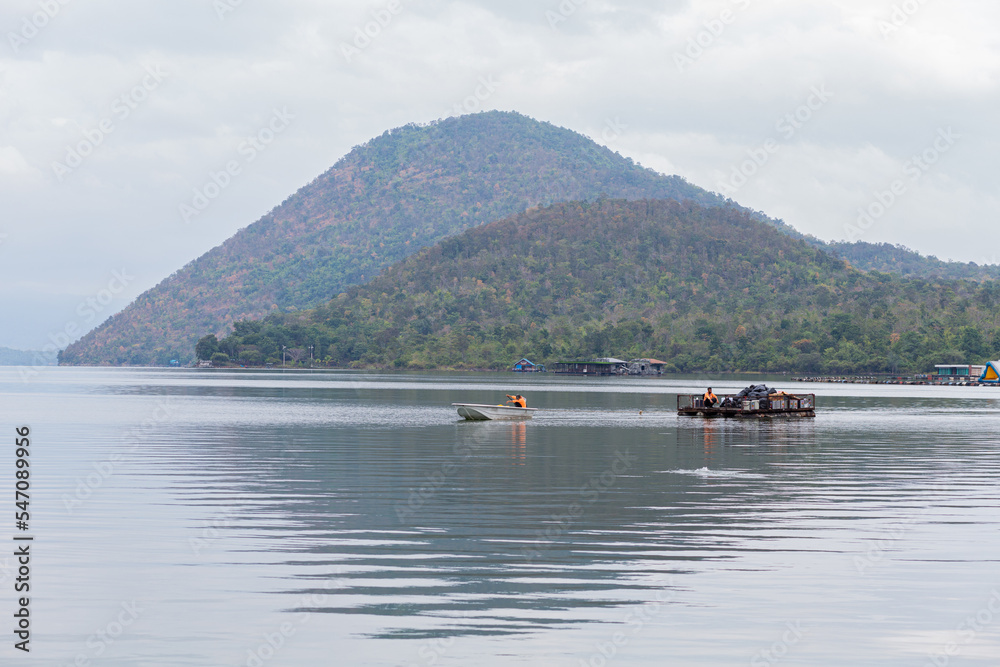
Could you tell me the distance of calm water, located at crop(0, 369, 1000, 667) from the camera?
Result: 15812 millimetres

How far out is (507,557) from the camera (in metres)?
21.7

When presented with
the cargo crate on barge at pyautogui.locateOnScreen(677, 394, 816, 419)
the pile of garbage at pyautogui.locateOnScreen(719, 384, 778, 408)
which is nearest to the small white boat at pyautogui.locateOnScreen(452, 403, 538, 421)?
the cargo crate on barge at pyautogui.locateOnScreen(677, 394, 816, 419)

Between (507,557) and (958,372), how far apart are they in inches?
7441

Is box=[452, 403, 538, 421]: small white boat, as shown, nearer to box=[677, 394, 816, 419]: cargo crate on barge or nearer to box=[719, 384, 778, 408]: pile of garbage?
box=[677, 394, 816, 419]: cargo crate on barge

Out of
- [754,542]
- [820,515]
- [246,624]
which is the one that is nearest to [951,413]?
[820,515]

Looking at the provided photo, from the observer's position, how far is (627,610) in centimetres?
1748

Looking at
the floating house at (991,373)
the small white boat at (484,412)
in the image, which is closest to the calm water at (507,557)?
the small white boat at (484,412)

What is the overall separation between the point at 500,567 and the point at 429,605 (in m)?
3.26

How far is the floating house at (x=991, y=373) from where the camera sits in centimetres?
17945

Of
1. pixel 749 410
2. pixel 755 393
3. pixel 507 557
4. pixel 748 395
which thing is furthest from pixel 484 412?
pixel 507 557

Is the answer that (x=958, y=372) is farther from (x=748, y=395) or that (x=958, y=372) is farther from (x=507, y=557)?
(x=507, y=557)

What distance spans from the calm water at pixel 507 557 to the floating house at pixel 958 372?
152m

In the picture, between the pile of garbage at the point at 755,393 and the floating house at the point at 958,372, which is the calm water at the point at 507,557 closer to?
the pile of garbage at the point at 755,393

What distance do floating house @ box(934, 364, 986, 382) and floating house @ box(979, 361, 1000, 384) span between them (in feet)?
12.5
